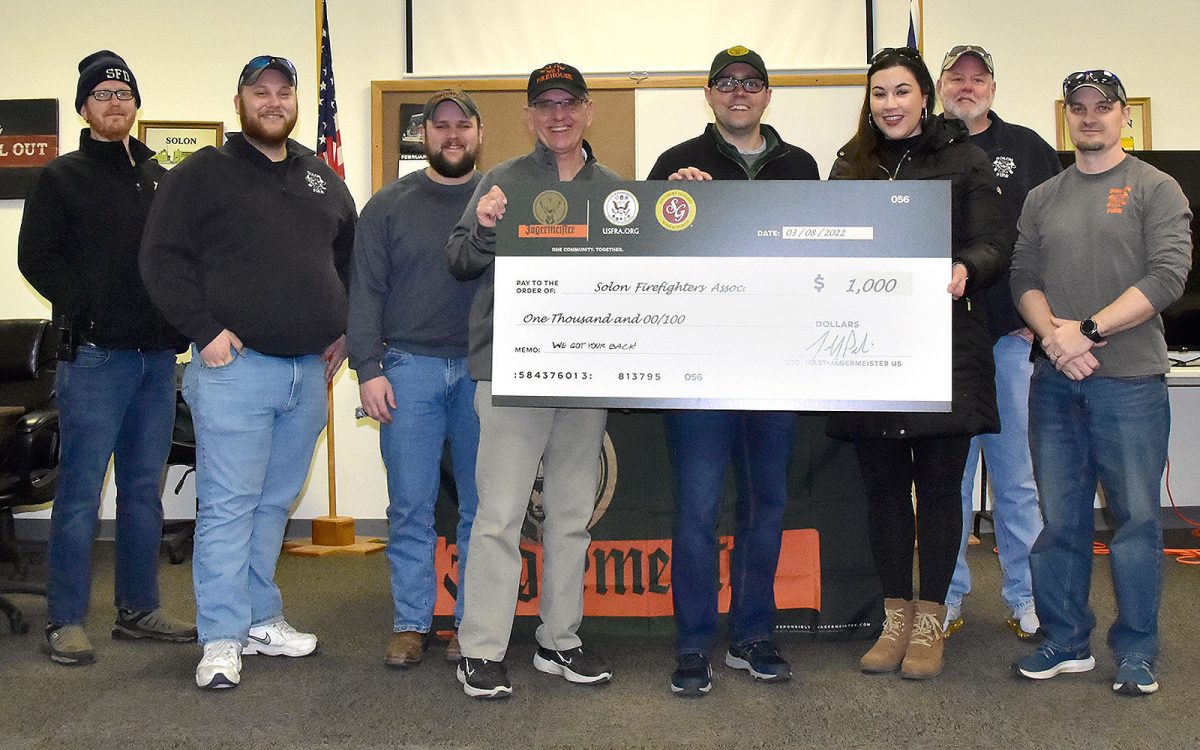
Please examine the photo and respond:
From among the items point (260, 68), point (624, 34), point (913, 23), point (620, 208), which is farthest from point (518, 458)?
point (913, 23)

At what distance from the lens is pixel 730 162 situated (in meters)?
2.86

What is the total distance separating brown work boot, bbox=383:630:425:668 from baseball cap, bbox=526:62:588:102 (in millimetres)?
1580

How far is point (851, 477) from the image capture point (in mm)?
3256

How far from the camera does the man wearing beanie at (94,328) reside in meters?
3.12

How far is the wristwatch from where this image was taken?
2645mm

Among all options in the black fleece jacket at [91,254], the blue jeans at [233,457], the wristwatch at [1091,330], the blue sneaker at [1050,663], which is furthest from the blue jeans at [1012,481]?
the black fleece jacket at [91,254]

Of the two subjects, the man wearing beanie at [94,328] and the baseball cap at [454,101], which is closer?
the baseball cap at [454,101]

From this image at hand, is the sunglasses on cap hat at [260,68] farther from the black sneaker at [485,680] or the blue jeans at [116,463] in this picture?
the black sneaker at [485,680]

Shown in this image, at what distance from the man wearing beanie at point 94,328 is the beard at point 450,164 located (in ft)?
3.17

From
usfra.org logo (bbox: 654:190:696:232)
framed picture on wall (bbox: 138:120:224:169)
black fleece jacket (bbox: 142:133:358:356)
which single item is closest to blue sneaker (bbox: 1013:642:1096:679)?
usfra.org logo (bbox: 654:190:696:232)

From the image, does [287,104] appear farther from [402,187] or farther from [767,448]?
[767,448]

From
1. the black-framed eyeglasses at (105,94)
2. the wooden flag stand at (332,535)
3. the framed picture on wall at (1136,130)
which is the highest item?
the framed picture on wall at (1136,130)

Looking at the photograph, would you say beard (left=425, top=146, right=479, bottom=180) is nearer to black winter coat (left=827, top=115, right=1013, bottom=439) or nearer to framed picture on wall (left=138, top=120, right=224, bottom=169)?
black winter coat (left=827, top=115, right=1013, bottom=439)

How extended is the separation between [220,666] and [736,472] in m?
1.50
